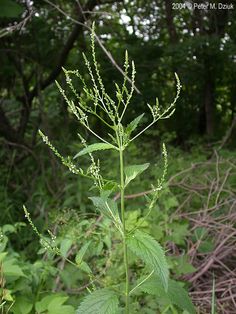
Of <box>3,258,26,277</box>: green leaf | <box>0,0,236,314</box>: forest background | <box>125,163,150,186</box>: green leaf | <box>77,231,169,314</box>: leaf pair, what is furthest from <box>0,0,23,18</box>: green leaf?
<box>77,231,169,314</box>: leaf pair

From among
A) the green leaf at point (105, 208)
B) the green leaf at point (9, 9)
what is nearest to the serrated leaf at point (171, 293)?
the green leaf at point (105, 208)

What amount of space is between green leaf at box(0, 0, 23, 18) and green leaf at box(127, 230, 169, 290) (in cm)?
243

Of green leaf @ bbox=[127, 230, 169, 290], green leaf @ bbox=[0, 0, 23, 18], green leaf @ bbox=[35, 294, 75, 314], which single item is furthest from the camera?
green leaf @ bbox=[0, 0, 23, 18]

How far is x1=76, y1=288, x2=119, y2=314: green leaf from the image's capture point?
1076 millimetres

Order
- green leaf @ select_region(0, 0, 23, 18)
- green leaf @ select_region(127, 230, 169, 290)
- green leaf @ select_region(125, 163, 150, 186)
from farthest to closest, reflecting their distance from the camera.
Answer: green leaf @ select_region(0, 0, 23, 18) → green leaf @ select_region(125, 163, 150, 186) → green leaf @ select_region(127, 230, 169, 290)

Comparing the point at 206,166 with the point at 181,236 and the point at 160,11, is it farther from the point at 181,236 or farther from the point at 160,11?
the point at 160,11

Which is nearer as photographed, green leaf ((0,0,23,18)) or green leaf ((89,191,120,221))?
green leaf ((89,191,120,221))

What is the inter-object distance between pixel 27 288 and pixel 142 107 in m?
2.69

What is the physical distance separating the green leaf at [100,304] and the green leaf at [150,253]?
0.13 metres

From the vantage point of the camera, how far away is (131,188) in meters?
3.33

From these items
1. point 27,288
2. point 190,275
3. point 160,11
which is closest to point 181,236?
point 190,275

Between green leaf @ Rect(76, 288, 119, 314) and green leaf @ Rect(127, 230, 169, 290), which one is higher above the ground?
green leaf @ Rect(127, 230, 169, 290)

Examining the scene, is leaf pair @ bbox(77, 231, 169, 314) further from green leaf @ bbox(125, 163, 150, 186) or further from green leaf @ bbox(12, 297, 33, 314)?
green leaf @ bbox(12, 297, 33, 314)

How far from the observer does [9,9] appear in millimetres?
3180
